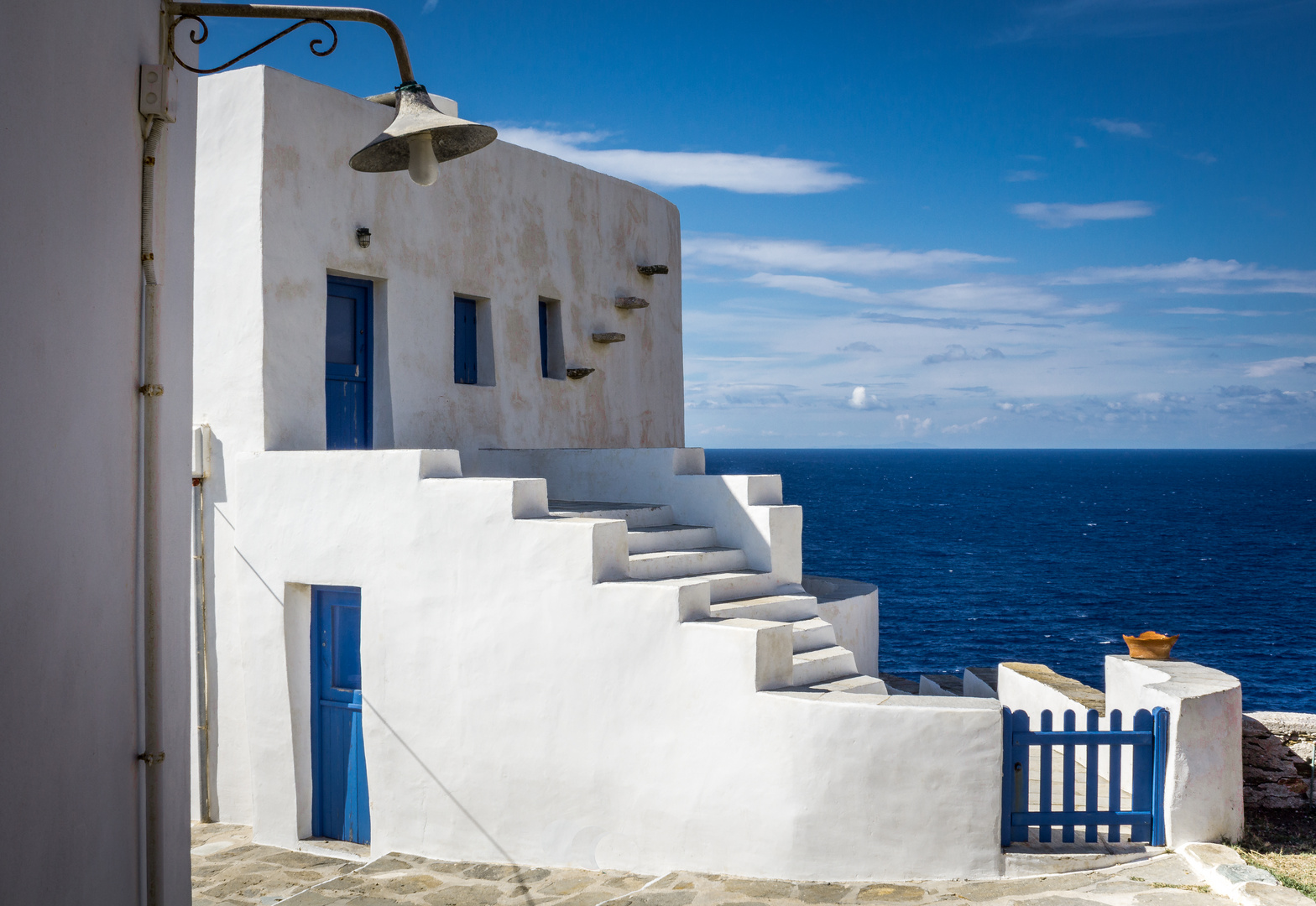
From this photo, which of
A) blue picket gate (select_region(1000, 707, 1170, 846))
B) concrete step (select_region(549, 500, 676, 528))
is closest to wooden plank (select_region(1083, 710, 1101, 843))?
blue picket gate (select_region(1000, 707, 1170, 846))

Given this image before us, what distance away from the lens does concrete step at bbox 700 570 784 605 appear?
9.14 meters

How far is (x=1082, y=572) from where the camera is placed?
55750 millimetres

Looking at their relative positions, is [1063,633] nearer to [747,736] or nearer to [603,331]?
[603,331]

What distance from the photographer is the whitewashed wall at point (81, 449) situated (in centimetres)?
323

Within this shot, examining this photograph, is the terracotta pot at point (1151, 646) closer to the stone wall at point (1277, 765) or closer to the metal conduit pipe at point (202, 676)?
the stone wall at point (1277, 765)

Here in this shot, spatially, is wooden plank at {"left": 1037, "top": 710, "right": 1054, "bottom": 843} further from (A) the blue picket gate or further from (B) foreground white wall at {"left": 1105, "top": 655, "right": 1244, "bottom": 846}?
(B) foreground white wall at {"left": 1105, "top": 655, "right": 1244, "bottom": 846}

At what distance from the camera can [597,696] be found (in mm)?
8008

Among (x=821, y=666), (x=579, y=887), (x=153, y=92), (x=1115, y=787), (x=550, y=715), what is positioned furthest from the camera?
(x=821, y=666)

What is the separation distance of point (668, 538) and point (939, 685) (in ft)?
16.9

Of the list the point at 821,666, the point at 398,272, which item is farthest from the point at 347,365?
the point at 821,666

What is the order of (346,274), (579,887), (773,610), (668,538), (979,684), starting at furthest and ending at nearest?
(979,684)
(346,274)
(668,538)
(773,610)
(579,887)

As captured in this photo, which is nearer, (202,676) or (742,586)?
(742,586)

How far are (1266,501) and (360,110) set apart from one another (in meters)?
104

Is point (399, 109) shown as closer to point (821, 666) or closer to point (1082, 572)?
point (821, 666)
